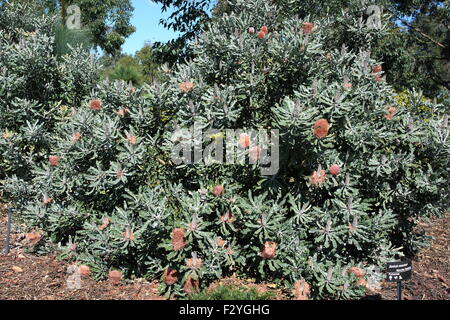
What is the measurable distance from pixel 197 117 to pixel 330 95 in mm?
1013

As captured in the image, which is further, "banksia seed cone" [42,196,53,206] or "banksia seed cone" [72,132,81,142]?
"banksia seed cone" [42,196,53,206]

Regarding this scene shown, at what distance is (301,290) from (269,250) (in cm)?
38

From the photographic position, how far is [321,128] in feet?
8.85

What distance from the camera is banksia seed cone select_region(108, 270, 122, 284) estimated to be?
3291 millimetres

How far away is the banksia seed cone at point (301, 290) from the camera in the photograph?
292 cm

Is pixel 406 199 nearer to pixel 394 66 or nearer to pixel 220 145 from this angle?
pixel 220 145

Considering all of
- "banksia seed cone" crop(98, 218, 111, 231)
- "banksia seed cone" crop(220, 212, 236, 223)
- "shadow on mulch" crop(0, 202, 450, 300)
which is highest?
"banksia seed cone" crop(220, 212, 236, 223)

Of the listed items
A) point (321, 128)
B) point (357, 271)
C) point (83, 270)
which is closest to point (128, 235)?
point (83, 270)

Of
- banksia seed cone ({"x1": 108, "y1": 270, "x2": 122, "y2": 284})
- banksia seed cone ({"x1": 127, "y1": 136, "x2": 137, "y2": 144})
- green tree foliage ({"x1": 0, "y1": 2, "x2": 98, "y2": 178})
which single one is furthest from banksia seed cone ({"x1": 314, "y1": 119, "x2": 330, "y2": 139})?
green tree foliage ({"x1": 0, "y1": 2, "x2": 98, "y2": 178})

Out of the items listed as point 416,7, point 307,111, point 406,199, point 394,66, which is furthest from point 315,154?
point 416,7

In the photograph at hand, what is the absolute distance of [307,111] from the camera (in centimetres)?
273

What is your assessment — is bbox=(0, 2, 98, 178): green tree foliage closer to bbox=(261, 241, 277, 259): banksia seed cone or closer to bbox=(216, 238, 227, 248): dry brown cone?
bbox=(216, 238, 227, 248): dry brown cone

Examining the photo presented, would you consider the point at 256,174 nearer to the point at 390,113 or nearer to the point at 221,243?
the point at 221,243

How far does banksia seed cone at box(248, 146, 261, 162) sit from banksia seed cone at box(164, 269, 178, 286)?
1069mm
